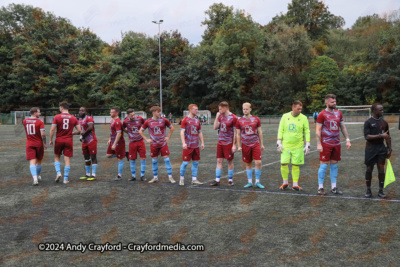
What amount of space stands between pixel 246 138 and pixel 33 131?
5.70 metres

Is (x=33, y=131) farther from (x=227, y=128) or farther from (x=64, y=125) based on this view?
(x=227, y=128)

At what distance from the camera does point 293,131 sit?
817cm

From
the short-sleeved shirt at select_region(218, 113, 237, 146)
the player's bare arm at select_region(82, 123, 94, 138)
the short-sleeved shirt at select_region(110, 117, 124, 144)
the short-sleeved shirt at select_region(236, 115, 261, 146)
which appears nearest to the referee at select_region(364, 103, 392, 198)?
the short-sleeved shirt at select_region(236, 115, 261, 146)

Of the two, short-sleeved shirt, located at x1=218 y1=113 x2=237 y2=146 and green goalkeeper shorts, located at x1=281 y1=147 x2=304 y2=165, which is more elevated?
short-sleeved shirt, located at x1=218 y1=113 x2=237 y2=146

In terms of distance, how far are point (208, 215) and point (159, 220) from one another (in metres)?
0.90

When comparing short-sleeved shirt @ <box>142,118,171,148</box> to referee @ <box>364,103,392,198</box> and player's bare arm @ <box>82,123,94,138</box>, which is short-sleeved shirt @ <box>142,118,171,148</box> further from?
referee @ <box>364,103,392,198</box>

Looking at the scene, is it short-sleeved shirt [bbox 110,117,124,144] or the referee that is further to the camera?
short-sleeved shirt [bbox 110,117,124,144]

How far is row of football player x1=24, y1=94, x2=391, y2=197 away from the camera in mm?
7574

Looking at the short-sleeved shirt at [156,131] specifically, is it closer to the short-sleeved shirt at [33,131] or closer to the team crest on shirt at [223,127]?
the team crest on shirt at [223,127]

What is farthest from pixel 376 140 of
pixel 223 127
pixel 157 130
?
pixel 157 130

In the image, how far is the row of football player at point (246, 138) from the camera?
7.57m

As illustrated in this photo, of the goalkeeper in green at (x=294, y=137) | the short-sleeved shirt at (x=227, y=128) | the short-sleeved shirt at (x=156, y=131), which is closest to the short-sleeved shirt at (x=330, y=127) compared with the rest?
the goalkeeper in green at (x=294, y=137)

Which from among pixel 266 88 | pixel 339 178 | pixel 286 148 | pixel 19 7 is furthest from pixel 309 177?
pixel 19 7

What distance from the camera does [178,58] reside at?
5900 centimetres
